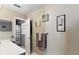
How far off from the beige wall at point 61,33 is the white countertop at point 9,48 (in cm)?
22

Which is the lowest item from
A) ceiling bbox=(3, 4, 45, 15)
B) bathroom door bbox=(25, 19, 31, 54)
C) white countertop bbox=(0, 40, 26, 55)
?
white countertop bbox=(0, 40, 26, 55)

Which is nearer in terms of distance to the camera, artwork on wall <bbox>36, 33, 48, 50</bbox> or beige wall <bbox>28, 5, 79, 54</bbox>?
beige wall <bbox>28, 5, 79, 54</bbox>

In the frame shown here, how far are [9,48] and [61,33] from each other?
2.37 feet

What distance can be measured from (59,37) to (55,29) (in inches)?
4.7

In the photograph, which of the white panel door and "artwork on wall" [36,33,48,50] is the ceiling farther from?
"artwork on wall" [36,33,48,50]

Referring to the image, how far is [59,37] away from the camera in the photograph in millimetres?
1362

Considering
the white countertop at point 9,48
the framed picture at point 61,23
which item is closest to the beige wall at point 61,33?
the framed picture at point 61,23

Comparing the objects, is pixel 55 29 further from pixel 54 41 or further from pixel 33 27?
pixel 33 27

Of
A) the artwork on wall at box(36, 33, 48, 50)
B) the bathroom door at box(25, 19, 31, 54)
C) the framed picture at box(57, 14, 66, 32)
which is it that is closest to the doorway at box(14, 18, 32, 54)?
the bathroom door at box(25, 19, 31, 54)

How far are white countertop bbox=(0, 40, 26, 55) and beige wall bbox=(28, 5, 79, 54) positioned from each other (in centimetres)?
22

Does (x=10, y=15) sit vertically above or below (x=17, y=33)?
above

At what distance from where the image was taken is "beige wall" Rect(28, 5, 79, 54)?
4.26ft

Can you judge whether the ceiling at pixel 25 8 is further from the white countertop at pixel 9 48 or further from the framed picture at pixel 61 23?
the white countertop at pixel 9 48
